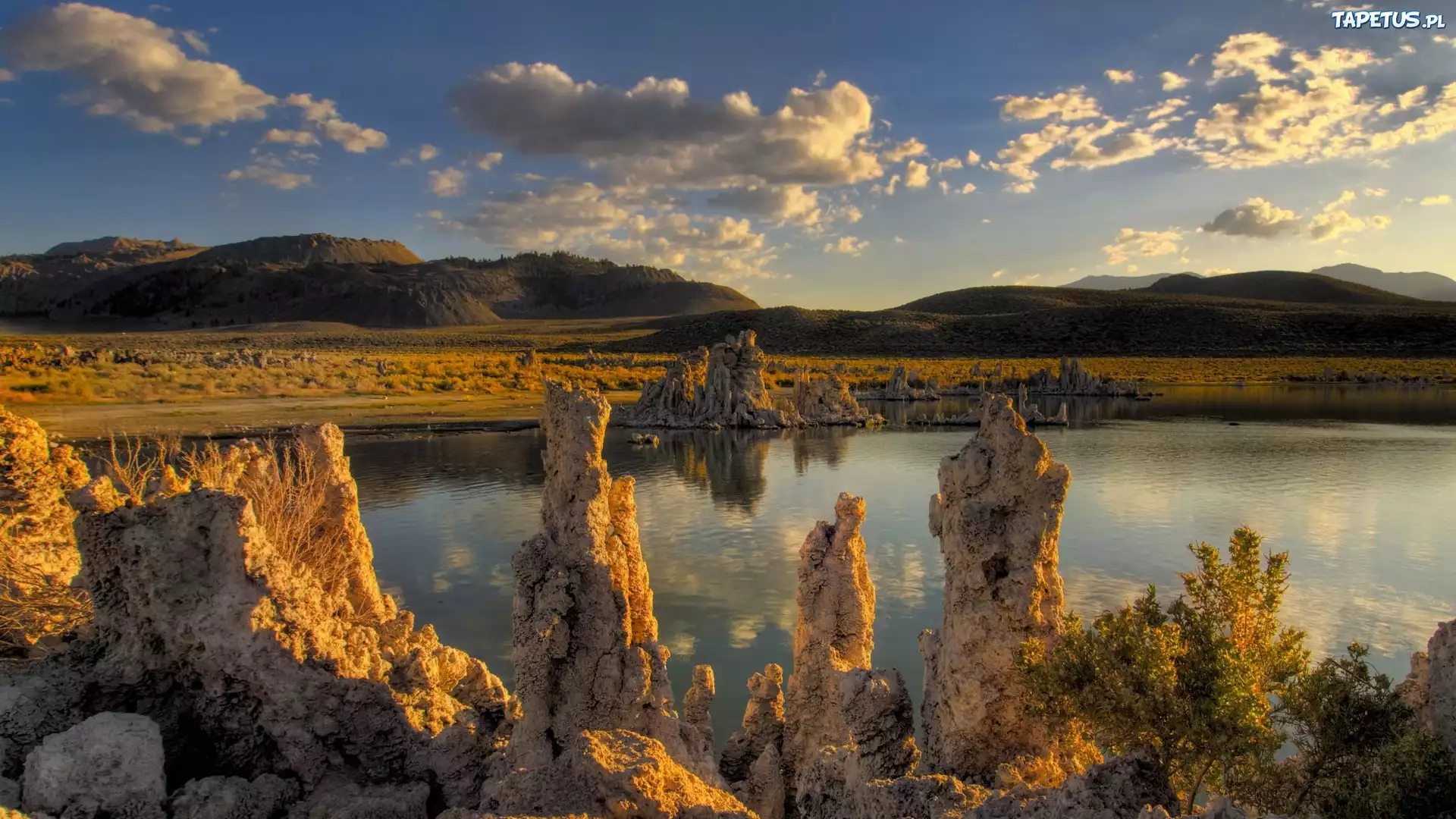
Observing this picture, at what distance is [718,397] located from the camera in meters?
39.4

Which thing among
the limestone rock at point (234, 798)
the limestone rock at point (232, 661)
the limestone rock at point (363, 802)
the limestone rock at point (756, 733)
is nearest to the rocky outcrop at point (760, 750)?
the limestone rock at point (756, 733)

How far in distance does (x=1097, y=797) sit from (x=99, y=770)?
5.84 meters

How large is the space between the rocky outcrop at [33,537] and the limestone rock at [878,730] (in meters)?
Answer: 7.45

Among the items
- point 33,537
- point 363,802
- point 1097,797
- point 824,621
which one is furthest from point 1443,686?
point 33,537

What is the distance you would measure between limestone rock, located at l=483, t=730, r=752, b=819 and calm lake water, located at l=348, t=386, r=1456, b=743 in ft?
16.3

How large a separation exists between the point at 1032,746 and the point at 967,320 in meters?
110

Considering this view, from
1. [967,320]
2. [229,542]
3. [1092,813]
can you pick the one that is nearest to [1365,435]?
[1092,813]

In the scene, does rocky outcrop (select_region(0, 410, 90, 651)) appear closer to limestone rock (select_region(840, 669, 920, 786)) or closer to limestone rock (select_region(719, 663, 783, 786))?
limestone rock (select_region(719, 663, 783, 786))

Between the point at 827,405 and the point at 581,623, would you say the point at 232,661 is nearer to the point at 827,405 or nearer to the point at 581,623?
the point at 581,623

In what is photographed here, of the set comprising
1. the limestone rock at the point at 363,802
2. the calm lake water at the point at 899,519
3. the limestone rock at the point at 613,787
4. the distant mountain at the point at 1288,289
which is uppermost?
the distant mountain at the point at 1288,289

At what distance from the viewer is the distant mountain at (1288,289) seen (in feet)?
482

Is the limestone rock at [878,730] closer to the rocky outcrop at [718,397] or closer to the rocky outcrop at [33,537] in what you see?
the rocky outcrop at [33,537]

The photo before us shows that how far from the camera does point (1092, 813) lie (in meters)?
4.74

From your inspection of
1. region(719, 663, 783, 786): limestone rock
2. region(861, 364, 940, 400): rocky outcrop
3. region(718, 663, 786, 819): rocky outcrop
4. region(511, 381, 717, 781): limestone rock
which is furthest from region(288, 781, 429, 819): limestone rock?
region(861, 364, 940, 400): rocky outcrop
